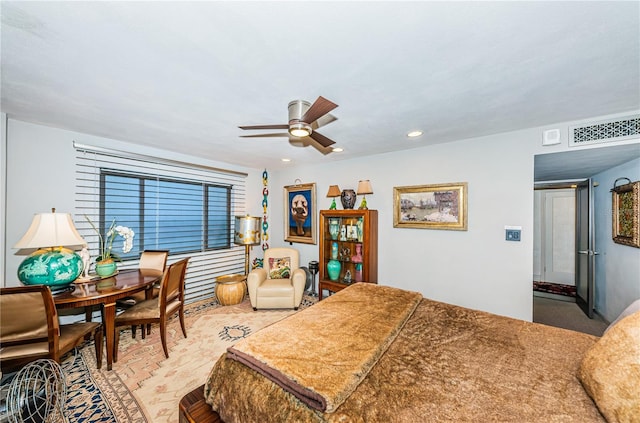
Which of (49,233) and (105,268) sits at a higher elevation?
(49,233)

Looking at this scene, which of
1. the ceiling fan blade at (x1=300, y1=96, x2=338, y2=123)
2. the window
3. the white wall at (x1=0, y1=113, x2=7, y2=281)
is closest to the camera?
the ceiling fan blade at (x1=300, y1=96, x2=338, y2=123)

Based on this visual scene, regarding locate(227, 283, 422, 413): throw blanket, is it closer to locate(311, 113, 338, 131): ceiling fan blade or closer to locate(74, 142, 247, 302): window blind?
locate(311, 113, 338, 131): ceiling fan blade

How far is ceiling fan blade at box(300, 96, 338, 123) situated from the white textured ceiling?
20 cm

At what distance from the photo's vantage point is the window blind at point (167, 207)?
9.51 ft

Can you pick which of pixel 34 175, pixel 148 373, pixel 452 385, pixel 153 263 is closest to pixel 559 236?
pixel 452 385

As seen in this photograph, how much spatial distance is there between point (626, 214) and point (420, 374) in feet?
11.7

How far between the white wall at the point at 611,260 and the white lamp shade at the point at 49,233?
5.78 meters

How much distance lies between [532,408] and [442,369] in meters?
0.35

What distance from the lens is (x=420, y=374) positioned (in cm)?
120

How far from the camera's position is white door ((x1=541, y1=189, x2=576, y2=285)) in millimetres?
4430

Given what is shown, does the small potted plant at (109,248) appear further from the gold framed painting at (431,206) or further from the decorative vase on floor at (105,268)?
the gold framed painting at (431,206)

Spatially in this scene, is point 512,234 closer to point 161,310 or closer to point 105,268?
point 161,310

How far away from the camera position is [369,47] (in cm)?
131

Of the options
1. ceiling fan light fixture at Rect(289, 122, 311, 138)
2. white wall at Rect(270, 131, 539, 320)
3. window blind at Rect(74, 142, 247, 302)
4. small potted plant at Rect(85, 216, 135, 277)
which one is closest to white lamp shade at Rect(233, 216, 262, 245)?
window blind at Rect(74, 142, 247, 302)
